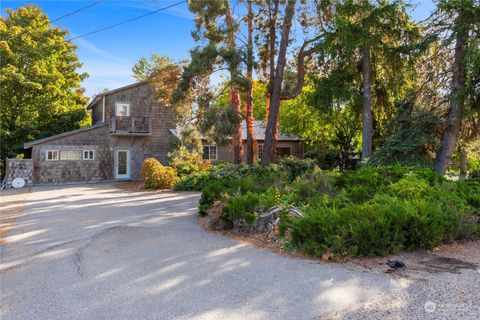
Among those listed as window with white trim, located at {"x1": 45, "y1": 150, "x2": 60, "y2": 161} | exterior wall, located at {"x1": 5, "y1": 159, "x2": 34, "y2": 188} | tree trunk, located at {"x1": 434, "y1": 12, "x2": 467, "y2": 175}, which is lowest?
exterior wall, located at {"x1": 5, "y1": 159, "x2": 34, "y2": 188}

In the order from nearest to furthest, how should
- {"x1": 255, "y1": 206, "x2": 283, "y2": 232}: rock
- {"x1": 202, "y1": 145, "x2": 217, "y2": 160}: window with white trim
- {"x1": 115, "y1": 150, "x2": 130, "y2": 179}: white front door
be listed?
{"x1": 255, "y1": 206, "x2": 283, "y2": 232}: rock, {"x1": 115, "y1": 150, "x2": 130, "y2": 179}: white front door, {"x1": 202, "y1": 145, "x2": 217, "y2": 160}: window with white trim

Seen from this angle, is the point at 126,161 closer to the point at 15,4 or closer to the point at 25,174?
the point at 25,174

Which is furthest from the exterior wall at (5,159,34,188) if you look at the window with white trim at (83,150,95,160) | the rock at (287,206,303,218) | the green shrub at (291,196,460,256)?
the green shrub at (291,196,460,256)

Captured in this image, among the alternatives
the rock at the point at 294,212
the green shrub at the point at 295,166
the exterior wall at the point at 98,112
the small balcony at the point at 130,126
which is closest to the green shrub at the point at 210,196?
the rock at the point at 294,212

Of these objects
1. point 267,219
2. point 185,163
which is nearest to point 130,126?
point 185,163

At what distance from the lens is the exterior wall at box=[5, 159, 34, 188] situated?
1828 centimetres

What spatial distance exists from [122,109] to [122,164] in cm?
336

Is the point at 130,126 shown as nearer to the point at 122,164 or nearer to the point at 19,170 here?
the point at 122,164

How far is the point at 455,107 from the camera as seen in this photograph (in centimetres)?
1254

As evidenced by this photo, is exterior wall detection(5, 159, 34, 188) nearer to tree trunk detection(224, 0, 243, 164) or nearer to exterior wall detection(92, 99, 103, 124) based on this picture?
exterior wall detection(92, 99, 103, 124)

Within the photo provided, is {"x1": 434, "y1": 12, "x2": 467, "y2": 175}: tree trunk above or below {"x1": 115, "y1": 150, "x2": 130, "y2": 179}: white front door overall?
above

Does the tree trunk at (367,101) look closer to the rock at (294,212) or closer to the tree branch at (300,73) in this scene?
the tree branch at (300,73)

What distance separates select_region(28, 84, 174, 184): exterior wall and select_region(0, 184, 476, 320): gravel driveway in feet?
43.1

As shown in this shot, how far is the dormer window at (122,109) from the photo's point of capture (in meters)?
21.7
